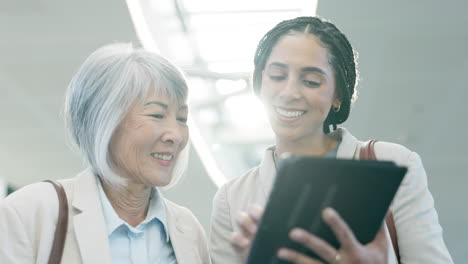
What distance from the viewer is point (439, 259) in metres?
2.35

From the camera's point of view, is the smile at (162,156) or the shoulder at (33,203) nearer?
the shoulder at (33,203)

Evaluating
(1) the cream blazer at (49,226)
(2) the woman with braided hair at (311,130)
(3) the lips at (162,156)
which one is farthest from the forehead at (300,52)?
(1) the cream blazer at (49,226)

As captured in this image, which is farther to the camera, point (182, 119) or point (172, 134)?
point (182, 119)

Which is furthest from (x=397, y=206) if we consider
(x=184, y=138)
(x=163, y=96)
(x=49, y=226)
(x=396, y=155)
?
(x=49, y=226)

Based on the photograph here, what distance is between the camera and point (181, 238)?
8.90 feet

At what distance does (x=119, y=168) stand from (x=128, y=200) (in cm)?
14

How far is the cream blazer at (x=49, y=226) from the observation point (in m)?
2.34

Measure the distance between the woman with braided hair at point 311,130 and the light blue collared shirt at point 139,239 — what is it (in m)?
0.20

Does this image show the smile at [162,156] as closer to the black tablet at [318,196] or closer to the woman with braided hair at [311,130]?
the woman with braided hair at [311,130]

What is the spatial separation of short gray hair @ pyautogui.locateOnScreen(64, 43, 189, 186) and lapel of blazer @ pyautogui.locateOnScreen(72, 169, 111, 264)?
10 centimetres

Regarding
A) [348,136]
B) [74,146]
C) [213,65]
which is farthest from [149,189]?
[213,65]

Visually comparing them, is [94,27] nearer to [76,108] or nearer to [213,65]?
[213,65]

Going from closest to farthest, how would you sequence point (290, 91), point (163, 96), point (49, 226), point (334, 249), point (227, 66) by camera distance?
point (334, 249) → point (49, 226) → point (290, 91) → point (163, 96) → point (227, 66)

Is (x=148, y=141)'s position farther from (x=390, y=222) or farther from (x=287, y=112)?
(x=390, y=222)
